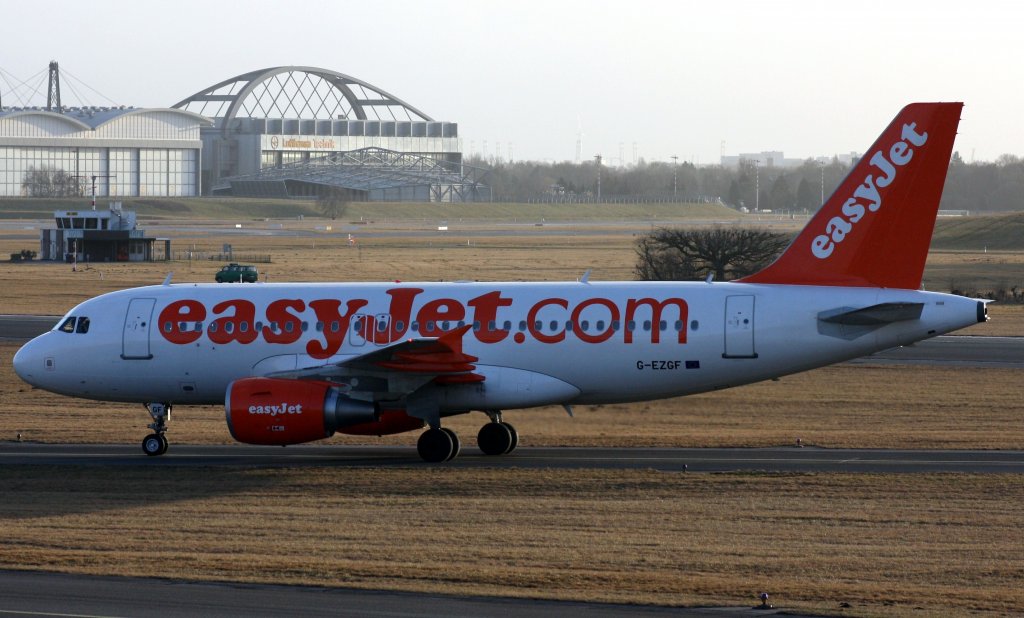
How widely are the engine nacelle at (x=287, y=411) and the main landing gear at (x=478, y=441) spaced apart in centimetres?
156

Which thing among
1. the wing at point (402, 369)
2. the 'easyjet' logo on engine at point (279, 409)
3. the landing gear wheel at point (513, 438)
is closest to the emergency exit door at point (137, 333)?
the wing at point (402, 369)

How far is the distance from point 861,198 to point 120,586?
17.4m

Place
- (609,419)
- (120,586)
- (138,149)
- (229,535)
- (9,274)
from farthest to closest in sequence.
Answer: (138,149) → (9,274) → (609,419) → (229,535) → (120,586)

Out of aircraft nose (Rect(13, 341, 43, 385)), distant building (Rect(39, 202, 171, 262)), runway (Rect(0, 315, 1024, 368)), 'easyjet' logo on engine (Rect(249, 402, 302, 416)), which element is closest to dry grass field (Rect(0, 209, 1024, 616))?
'easyjet' logo on engine (Rect(249, 402, 302, 416))

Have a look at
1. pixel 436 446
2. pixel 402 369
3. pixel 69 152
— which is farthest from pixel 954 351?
pixel 69 152

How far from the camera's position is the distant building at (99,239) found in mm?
103188

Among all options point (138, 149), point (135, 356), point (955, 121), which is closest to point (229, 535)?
point (135, 356)

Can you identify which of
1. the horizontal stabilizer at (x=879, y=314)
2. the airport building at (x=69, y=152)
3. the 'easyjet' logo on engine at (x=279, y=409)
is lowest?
the 'easyjet' logo on engine at (x=279, y=409)

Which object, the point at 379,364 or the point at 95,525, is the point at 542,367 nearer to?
the point at 379,364

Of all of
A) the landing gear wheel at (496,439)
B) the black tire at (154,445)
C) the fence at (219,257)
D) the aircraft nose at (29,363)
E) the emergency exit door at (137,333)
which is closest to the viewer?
the landing gear wheel at (496,439)

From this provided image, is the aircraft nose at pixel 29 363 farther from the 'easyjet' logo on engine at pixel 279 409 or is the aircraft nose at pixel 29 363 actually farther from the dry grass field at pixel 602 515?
the 'easyjet' logo on engine at pixel 279 409

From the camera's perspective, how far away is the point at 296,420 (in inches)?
1119

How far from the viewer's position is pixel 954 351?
5009 cm

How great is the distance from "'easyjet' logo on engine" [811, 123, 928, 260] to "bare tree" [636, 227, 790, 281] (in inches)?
1540
